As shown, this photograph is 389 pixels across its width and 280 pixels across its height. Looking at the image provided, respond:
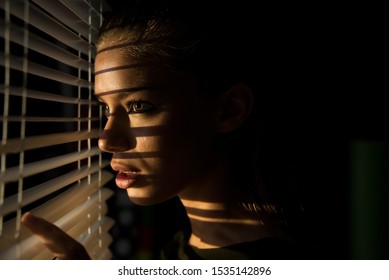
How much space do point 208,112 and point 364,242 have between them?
1018mm

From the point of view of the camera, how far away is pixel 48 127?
3.88 feet

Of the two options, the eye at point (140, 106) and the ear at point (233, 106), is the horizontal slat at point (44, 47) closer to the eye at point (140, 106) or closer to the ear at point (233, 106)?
the eye at point (140, 106)

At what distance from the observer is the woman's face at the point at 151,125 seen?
83 centimetres

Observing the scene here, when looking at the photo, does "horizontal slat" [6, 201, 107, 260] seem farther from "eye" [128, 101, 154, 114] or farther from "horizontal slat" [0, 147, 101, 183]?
"eye" [128, 101, 154, 114]

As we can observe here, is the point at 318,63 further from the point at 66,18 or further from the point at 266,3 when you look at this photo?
the point at 66,18

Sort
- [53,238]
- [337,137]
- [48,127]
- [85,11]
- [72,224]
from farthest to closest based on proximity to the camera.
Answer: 1. [337,137]
2. [48,127]
3. [85,11]
4. [72,224]
5. [53,238]

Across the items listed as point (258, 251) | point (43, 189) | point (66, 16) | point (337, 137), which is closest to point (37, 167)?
point (43, 189)

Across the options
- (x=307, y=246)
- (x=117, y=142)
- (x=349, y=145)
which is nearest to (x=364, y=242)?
(x=349, y=145)

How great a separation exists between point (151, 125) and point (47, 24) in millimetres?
336

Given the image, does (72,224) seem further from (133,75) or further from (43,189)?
(133,75)

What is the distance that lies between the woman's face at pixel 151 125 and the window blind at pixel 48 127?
5.1 inches

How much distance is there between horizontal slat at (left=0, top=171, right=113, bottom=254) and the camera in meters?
0.68

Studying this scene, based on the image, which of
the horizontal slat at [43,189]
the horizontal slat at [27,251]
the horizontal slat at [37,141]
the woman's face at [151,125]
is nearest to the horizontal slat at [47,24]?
the woman's face at [151,125]

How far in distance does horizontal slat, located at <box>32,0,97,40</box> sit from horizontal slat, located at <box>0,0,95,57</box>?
28 mm
